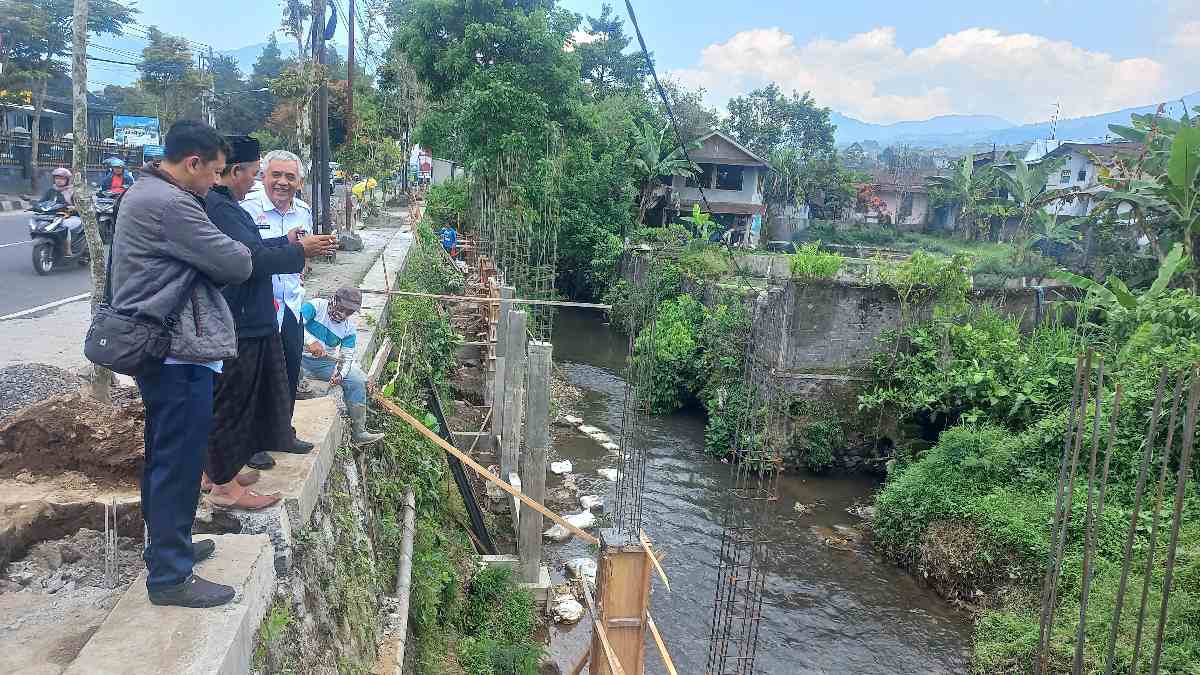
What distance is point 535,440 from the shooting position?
7.19 m

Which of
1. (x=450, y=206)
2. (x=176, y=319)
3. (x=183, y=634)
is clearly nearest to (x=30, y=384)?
(x=176, y=319)

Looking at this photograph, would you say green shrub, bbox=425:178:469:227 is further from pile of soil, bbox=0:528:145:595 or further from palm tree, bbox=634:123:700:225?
pile of soil, bbox=0:528:145:595

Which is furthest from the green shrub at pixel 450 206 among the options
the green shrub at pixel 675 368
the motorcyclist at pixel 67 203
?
the motorcyclist at pixel 67 203

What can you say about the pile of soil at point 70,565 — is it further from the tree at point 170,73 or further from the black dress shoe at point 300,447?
the tree at point 170,73

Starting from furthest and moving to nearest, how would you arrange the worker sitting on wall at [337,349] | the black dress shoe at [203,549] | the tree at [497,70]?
1. the tree at [497,70]
2. the worker sitting on wall at [337,349]
3. the black dress shoe at [203,549]

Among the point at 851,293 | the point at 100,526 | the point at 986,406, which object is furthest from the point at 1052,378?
the point at 100,526

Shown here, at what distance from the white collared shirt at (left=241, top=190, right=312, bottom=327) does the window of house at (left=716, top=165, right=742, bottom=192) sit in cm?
2431

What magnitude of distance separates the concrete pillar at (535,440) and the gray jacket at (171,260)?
480 centimetres

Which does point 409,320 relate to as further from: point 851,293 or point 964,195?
point 964,195

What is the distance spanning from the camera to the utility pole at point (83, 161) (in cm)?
381

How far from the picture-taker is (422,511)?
6.36 metres

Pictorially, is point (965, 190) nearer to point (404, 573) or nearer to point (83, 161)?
point (404, 573)

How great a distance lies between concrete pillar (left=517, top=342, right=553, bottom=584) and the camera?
7129 mm

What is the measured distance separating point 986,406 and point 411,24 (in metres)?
14.2
